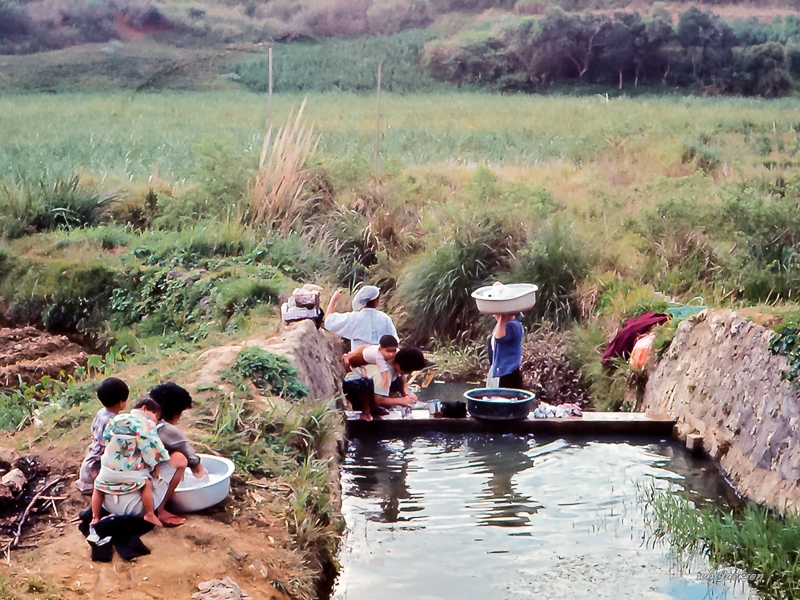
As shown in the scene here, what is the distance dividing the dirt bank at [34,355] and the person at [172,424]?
4.38m

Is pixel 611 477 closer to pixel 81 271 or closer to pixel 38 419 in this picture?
pixel 38 419

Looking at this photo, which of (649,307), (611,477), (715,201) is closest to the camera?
→ (611,477)

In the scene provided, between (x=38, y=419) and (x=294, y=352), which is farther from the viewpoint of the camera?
(x=294, y=352)

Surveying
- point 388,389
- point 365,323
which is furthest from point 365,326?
point 388,389

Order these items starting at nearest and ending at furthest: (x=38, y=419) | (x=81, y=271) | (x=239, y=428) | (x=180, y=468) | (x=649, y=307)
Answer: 1. (x=180, y=468)
2. (x=239, y=428)
3. (x=38, y=419)
4. (x=649, y=307)
5. (x=81, y=271)

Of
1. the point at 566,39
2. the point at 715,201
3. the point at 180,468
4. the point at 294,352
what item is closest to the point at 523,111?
the point at 566,39

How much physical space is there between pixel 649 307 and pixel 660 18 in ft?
46.8

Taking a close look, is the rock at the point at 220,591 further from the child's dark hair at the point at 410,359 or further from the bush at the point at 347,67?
the bush at the point at 347,67

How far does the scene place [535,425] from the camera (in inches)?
319

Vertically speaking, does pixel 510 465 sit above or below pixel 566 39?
Result: below

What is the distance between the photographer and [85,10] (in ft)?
73.9

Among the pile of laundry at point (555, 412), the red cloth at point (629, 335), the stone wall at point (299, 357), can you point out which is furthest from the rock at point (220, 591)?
the red cloth at point (629, 335)

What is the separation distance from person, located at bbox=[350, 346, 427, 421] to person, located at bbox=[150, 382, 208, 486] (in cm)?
312

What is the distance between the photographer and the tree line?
22.0 m
